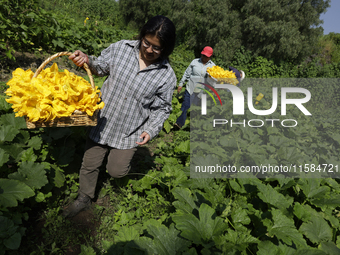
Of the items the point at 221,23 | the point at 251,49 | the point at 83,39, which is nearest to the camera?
the point at 83,39

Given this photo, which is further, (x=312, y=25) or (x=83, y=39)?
(x=312, y=25)

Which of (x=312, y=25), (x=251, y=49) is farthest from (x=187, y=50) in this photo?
(x=312, y=25)

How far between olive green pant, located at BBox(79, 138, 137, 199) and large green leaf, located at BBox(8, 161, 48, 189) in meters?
0.51

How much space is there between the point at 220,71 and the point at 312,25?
22004 millimetres

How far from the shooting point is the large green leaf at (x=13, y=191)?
1.86m

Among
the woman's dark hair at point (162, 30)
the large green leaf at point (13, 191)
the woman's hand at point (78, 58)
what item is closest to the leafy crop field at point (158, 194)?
the large green leaf at point (13, 191)

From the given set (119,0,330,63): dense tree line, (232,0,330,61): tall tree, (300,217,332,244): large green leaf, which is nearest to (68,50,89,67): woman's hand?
(300,217,332,244): large green leaf

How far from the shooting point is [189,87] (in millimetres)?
5715

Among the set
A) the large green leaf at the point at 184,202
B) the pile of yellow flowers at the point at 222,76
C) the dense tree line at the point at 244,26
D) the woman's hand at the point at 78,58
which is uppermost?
the dense tree line at the point at 244,26

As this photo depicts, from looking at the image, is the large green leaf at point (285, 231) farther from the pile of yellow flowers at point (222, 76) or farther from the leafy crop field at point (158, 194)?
the pile of yellow flowers at point (222, 76)

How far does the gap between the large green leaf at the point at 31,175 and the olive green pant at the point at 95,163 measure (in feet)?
1.68

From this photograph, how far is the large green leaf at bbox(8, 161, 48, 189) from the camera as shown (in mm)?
2146

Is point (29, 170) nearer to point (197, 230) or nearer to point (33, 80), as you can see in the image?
point (33, 80)

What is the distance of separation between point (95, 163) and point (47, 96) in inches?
42.9
